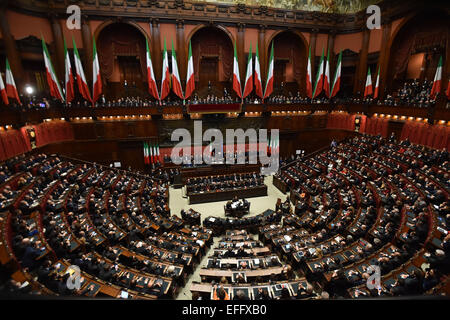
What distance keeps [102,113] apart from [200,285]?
1550 cm

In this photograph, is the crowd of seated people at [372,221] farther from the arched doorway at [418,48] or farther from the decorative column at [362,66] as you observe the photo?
the decorative column at [362,66]

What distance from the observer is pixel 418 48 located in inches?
665

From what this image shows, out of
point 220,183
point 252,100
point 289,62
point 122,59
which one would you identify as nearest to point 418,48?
point 289,62

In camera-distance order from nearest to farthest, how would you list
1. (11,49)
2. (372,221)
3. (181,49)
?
(372,221) → (11,49) → (181,49)

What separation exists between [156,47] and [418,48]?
19582mm

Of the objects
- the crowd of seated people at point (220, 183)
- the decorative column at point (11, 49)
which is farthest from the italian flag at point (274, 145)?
the decorative column at point (11, 49)

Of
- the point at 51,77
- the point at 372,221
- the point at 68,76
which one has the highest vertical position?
the point at 68,76

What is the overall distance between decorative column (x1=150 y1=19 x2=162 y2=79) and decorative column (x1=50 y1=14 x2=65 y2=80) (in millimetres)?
6328

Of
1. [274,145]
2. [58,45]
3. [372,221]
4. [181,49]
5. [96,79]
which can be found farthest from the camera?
[274,145]

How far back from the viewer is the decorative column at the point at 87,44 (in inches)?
667

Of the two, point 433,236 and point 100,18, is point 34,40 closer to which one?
point 100,18

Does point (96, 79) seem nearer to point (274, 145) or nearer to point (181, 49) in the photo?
point (181, 49)

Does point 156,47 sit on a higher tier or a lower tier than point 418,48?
higher
